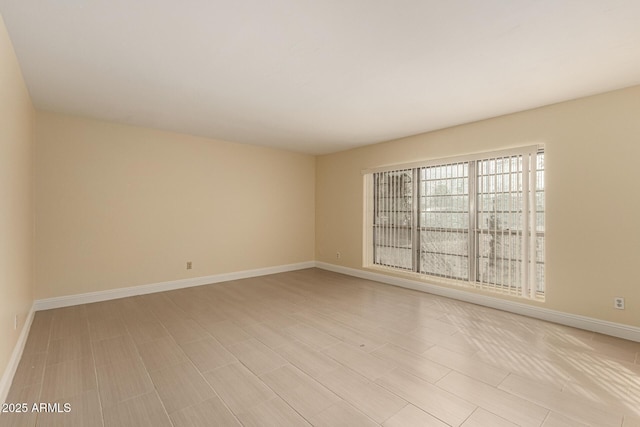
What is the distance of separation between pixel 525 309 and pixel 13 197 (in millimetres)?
5335

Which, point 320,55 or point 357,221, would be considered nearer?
point 320,55

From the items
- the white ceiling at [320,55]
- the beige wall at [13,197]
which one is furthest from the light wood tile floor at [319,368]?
the white ceiling at [320,55]

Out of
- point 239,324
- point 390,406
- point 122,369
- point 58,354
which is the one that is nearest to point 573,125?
point 390,406

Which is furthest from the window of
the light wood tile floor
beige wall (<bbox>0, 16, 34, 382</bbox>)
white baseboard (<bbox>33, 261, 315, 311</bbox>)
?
beige wall (<bbox>0, 16, 34, 382</bbox>)

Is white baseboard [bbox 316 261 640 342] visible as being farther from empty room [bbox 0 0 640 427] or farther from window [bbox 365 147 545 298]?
window [bbox 365 147 545 298]

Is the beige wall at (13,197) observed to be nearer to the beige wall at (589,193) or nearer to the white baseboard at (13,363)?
the white baseboard at (13,363)

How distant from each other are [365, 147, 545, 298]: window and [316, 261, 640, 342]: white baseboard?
0.16 metres

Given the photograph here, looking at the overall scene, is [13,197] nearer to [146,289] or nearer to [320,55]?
[146,289]

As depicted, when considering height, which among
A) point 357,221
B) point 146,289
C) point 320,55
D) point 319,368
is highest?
point 320,55

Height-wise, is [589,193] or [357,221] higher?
[589,193]

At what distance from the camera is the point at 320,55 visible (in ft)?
7.55

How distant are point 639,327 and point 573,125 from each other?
2136 millimetres

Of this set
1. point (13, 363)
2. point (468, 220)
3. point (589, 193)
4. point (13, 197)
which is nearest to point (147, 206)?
point (13, 197)

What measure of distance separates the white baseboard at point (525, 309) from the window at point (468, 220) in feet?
0.53
